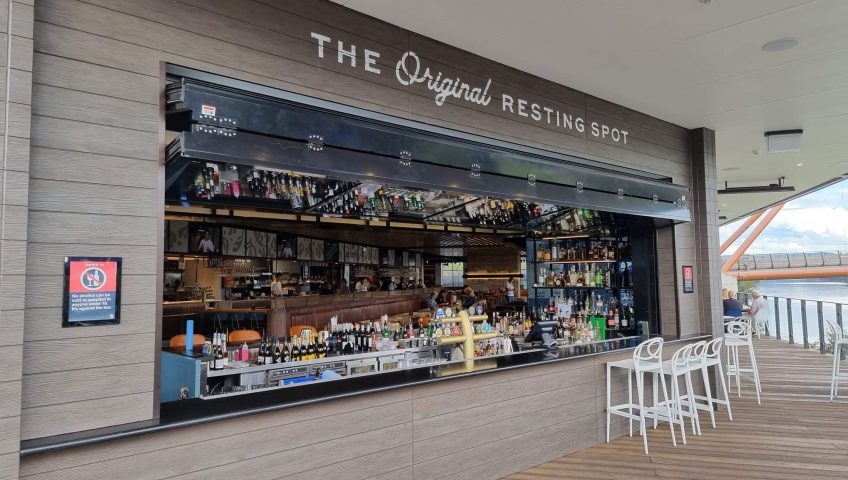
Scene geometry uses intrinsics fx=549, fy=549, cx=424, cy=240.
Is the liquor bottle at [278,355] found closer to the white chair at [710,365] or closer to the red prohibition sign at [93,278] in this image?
the red prohibition sign at [93,278]

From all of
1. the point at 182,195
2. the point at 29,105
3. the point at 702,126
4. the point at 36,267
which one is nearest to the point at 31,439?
the point at 36,267

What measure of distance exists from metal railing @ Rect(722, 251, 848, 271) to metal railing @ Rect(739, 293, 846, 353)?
2773 centimetres

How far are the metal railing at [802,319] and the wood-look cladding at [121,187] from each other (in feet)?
35.2

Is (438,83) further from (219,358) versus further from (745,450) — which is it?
(745,450)

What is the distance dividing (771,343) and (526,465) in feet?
35.8

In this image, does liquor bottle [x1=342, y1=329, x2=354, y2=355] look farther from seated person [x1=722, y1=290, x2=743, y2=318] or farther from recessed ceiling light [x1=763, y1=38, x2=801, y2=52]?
seated person [x1=722, y1=290, x2=743, y2=318]

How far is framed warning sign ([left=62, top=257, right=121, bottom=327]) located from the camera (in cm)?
266

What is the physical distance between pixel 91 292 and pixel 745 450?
556 cm

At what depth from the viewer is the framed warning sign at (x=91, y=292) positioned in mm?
2662

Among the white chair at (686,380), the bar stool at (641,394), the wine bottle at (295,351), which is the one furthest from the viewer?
the white chair at (686,380)

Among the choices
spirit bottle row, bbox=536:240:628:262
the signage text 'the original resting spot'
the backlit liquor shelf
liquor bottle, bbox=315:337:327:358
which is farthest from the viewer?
spirit bottle row, bbox=536:240:628:262

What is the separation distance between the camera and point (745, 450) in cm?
518

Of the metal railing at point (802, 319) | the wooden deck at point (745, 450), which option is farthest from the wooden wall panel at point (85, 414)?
the metal railing at point (802, 319)

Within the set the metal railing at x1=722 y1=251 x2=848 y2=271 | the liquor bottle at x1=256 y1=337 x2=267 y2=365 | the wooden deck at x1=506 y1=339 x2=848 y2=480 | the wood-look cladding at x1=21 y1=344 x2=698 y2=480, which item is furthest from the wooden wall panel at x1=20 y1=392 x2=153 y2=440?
the metal railing at x1=722 y1=251 x2=848 y2=271
